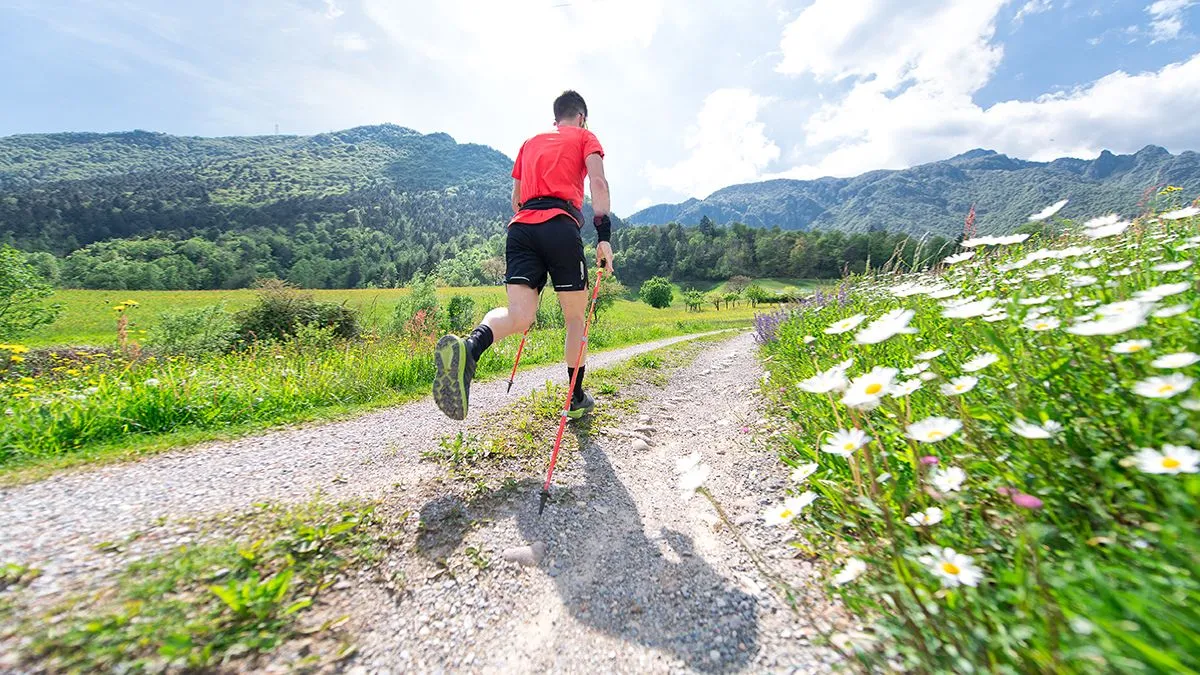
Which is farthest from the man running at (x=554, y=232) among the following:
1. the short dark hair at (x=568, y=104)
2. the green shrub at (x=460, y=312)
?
the green shrub at (x=460, y=312)

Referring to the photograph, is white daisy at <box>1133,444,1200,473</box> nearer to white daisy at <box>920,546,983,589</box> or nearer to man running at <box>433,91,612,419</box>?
white daisy at <box>920,546,983,589</box>

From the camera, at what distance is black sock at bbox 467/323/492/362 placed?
3.40 m

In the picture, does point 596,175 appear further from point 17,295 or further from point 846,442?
point 17,295

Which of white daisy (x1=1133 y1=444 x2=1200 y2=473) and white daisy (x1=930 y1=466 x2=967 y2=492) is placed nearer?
white daisy (x1=1133 y1=444 x2=1200 y2=473)

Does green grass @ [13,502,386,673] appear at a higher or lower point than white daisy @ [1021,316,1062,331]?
lower

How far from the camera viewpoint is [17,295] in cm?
1842

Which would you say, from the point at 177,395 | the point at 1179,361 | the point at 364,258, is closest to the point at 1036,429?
the point at 1179,361

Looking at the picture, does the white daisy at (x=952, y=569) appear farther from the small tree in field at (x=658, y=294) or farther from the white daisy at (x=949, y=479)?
the small tree in field at (x=658, y=294)

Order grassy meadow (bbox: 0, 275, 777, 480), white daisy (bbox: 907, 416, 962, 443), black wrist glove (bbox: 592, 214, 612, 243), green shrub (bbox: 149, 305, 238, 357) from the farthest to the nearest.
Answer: green shrub (bbox: 149, 305, 238, 357)
black wrist glove (bbox: 592, 214, 612, 243)
grassy meadow (bbox: 0, 275, 777, 480)
white daisy (bbox: 907, 416, 962, 443)

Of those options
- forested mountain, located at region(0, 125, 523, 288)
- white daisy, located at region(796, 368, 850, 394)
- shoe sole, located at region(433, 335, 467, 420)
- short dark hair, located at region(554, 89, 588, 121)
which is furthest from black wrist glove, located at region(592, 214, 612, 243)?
forested mountain, located at region(0, 125, 523, 288)

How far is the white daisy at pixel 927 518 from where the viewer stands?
5.24ft

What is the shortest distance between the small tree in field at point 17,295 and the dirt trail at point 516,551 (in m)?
25.2

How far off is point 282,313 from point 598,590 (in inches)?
744

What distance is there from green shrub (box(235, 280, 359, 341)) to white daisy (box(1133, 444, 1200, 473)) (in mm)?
17483
